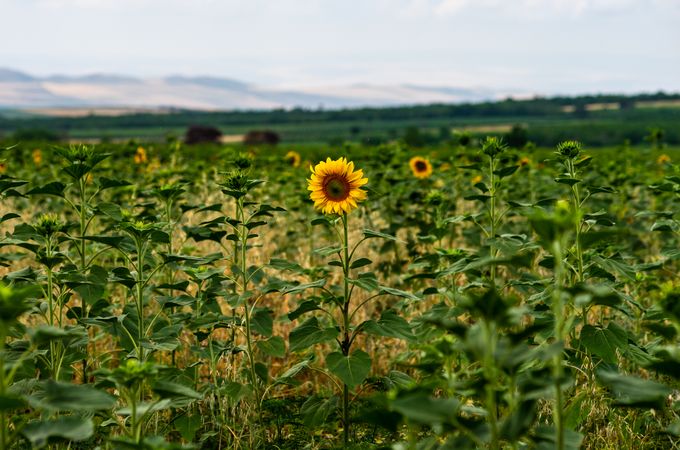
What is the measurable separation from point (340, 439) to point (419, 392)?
1.97m

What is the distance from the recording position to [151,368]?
1856mm

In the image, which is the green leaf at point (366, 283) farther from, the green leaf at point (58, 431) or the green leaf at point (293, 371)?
the green leaf at point (58, 431)

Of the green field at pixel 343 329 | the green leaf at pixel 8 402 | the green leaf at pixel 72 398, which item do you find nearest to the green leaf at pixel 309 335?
the green field at pixel 343 329

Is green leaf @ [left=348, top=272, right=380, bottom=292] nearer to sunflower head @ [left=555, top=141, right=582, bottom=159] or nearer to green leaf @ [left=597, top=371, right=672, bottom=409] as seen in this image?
green leaf @ [left=597, top=371, right=672, bottom=409]

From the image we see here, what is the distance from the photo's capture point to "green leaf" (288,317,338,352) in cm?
261

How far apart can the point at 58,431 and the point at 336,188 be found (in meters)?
1.72

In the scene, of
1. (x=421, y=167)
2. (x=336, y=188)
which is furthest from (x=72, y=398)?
(x=421, y=167)

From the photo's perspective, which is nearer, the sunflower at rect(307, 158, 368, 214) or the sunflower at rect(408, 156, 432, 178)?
the sunflower at rect(307, 158, 368, 214)

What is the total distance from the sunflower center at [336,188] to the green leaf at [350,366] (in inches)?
30.5

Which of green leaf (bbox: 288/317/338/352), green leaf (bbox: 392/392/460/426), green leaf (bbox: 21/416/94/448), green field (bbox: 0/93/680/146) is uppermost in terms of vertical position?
green leaf (bbox: 392/392/460/426)

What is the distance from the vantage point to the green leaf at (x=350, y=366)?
8.20ft

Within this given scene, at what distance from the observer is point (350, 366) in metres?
2.54

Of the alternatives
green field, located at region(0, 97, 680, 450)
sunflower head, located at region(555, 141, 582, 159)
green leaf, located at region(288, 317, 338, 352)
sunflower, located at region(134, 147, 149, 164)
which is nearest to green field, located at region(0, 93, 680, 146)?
sunflower, located at region(134, 147, 149, 164)

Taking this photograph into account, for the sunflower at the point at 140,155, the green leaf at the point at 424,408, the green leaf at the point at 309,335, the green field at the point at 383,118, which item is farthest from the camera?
the green field at the point at 383,118
